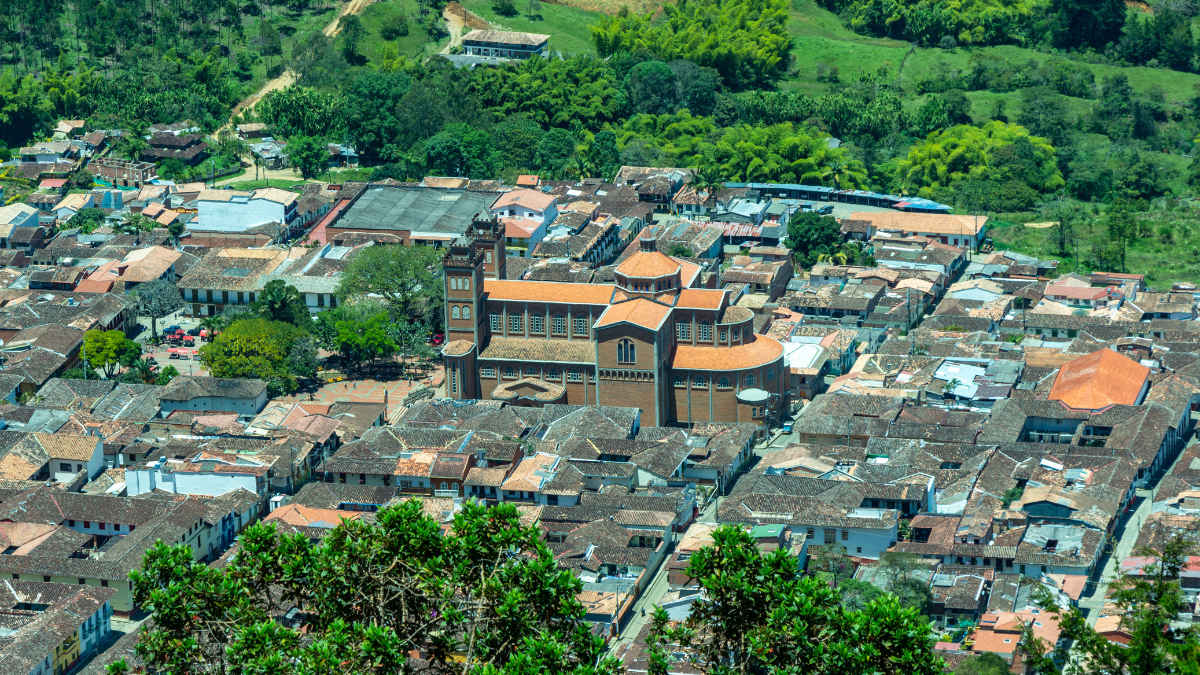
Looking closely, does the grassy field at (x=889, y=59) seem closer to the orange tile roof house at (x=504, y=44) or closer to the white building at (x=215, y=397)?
the orange tile roof house at (x=504, y=44)

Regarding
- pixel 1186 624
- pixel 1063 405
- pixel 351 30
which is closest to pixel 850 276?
pixel 1063 405

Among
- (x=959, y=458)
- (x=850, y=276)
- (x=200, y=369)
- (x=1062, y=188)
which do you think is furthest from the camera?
(x=1062, y=188)

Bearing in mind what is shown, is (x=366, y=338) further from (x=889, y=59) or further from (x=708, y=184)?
(x=889, y=59)

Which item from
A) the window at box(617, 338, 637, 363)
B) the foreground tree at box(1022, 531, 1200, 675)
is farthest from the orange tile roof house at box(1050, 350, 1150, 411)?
the foreground tree at box(1022, 531, 1200, 675)

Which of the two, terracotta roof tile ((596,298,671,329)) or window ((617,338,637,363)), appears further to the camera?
window ((617,338,637,363))

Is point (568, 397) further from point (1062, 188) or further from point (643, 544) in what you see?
point (1062, 188)

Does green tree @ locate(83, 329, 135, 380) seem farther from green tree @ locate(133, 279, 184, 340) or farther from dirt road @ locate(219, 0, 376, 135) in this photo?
dirt road @ locate(219, 0, 376, 135)

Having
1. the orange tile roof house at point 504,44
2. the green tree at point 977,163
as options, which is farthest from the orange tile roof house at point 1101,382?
the orange tile roof house at point 504,44
